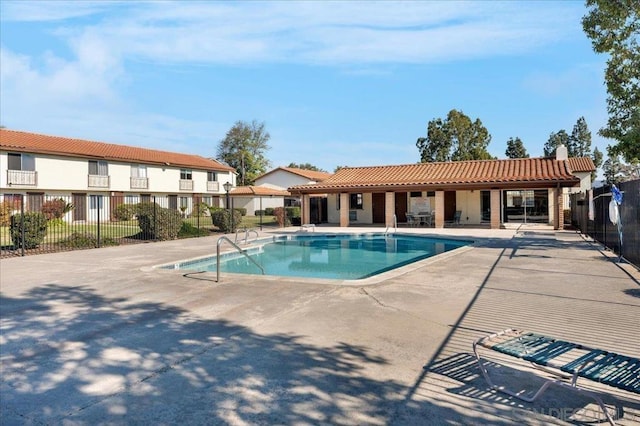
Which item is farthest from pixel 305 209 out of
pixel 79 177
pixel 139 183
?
pixel 79 177

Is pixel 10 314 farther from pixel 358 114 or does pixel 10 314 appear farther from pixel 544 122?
pixel 544 122

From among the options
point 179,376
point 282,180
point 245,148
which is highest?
point 245,148

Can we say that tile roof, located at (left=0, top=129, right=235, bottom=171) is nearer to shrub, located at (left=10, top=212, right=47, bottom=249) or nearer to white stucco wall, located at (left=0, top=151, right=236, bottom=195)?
white stucco wall, located at (left=0, top=151, right=236, bottom=195)

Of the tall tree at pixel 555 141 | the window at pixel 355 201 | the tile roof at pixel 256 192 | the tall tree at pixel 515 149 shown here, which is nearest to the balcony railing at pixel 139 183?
the tile roof at pixel 256 192

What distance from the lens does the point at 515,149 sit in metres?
64.5

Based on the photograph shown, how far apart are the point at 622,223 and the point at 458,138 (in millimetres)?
36451

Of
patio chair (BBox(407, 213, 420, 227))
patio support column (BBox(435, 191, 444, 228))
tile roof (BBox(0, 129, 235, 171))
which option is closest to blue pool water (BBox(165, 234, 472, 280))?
patio support column (BBox(435, 191, 444, 228))

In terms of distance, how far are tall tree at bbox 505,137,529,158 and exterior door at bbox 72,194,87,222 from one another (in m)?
57.4

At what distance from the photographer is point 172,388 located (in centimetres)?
368

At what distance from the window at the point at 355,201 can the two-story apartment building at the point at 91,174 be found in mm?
11364

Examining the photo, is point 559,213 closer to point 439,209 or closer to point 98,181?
point 439,209

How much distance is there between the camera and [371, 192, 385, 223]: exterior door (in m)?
29.2

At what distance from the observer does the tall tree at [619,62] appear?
13.3 m

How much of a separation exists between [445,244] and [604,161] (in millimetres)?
61706
